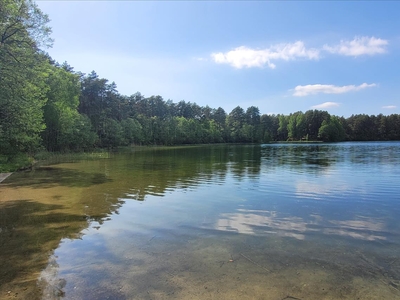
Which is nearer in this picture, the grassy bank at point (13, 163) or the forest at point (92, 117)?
the forest at point (92, 117)

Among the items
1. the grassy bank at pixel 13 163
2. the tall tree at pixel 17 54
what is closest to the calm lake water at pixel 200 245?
the tall tree at pixel 17 54

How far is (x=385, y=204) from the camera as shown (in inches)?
481

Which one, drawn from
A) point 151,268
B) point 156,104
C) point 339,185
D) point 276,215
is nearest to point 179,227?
point 151,268

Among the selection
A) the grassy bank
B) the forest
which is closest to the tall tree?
the forest

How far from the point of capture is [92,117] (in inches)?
2830

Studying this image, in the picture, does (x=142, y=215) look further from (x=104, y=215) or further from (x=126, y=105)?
(x=126, y=105)

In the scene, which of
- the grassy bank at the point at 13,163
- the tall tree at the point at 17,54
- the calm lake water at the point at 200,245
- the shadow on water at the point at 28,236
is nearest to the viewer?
the calm lake water at the point at 200,245

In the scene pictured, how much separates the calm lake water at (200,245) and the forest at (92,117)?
997cm

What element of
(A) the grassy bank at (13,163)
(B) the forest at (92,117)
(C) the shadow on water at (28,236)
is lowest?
(C) the shadow on water at (28,236)

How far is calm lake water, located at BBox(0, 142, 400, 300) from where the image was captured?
521cm

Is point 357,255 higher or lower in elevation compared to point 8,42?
lower

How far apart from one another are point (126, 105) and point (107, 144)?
941 inches

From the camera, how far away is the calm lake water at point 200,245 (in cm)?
521

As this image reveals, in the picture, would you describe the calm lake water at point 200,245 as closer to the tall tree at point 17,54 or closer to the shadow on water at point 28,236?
the shadow on water at point 28,236
